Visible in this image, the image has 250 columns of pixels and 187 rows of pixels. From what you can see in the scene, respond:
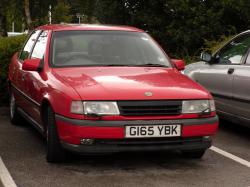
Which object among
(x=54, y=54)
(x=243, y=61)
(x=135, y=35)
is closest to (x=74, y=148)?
(x=54, y=54)

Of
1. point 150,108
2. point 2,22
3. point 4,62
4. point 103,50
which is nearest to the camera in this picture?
point 150,108

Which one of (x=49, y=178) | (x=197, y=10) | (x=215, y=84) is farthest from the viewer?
(x=197, y=10)

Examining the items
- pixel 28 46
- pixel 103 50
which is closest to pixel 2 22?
pixel 28 46

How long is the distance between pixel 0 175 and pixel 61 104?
3.00 feet

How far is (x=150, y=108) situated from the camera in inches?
226

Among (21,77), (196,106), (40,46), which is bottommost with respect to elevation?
(21,77)

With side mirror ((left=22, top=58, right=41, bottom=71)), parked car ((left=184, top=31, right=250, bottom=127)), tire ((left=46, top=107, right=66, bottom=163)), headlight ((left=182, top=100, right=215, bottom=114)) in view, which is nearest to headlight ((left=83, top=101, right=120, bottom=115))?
tire ((left=46, top=107, right=66, bottom=163))

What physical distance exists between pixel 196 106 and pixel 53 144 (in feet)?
4.99

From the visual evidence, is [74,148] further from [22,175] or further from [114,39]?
[114,39]

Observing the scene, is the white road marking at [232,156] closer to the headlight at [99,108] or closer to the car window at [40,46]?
the headlight at [99,108]

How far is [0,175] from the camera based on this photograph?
5.73m

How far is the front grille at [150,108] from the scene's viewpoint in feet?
18.7

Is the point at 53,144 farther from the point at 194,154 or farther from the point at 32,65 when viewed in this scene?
the point at 194,154

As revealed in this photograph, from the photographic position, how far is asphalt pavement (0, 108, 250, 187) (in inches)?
217
